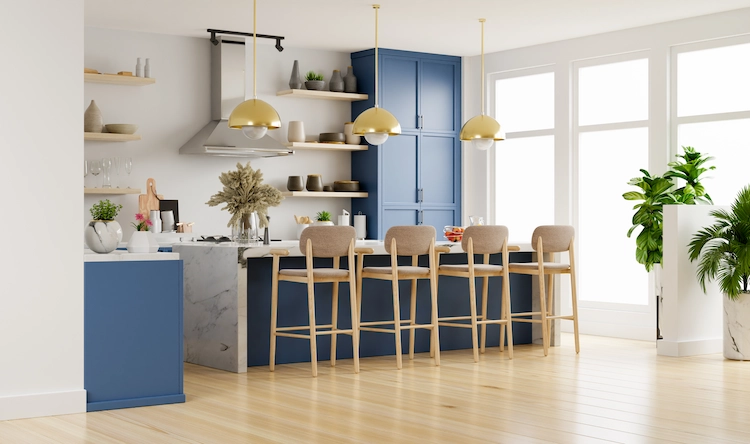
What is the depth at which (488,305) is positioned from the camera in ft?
24.4

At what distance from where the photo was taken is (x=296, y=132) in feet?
29.5

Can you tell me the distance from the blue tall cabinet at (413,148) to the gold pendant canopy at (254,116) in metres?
2.99

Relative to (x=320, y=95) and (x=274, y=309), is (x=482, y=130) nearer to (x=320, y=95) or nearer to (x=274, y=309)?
(x=320, y=95)

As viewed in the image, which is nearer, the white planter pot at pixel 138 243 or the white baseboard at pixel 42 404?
the white baseboard at pixel 42 404

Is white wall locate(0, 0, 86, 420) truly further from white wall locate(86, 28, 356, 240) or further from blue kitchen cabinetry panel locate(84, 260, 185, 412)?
white wall locate(86, 28, 356, 240)

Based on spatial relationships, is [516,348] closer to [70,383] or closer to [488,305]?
[488,305]

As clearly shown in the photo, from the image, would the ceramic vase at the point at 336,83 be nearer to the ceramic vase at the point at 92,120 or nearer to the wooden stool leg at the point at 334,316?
the ceramic vase at the point at 92,120

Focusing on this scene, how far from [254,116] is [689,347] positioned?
356cm

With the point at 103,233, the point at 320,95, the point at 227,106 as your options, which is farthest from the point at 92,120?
the point at 103,233

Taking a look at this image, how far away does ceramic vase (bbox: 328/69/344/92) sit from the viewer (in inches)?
363

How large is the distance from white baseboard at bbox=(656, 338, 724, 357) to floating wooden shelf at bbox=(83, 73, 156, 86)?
4631 millimetres

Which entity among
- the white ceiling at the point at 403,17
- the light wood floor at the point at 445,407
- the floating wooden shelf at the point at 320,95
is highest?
the white ceiling at the point at 403,17

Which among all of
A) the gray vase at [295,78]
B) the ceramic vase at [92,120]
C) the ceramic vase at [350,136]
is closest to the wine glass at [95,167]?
the ceramic vase at [92,120]

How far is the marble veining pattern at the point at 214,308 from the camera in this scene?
6.04m
